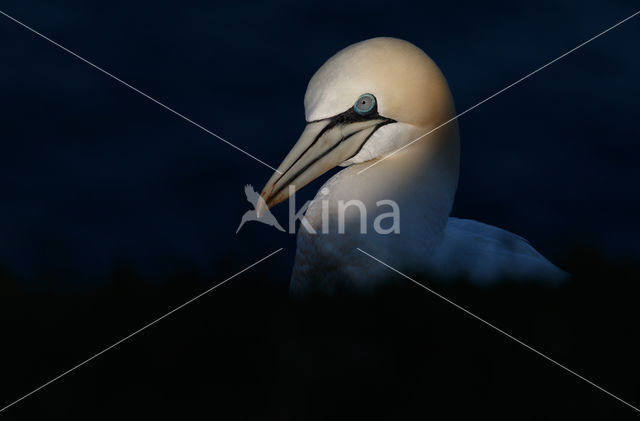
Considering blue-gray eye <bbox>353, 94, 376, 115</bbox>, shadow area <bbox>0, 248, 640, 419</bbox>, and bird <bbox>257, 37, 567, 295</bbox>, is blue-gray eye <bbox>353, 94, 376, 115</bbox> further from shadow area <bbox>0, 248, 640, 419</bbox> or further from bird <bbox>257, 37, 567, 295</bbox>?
shadow area <bbox>0, 248, 640, 419</bbox>

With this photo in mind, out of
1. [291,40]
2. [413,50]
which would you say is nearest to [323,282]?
[413,50]

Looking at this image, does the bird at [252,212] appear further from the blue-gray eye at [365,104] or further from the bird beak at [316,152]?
the blue-gray eye at [365,104]

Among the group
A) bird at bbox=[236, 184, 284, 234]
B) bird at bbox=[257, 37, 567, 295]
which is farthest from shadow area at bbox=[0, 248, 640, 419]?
bird at bbox=[236, 184, 284, 234]

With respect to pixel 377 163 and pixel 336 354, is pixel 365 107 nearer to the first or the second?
pixel 377 163

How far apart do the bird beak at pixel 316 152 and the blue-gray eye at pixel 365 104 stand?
71 mm

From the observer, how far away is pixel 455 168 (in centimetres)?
382

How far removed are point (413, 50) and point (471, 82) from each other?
3.52 meters

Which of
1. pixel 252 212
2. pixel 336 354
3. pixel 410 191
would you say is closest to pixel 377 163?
pixel 410 191

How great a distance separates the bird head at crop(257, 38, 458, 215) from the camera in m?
3.53

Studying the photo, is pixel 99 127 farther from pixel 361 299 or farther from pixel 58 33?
pixel 361 299

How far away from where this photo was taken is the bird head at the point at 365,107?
139 inches

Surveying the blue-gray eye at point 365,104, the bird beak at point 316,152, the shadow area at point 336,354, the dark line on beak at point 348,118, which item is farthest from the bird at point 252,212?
the shadow area at point 336,354

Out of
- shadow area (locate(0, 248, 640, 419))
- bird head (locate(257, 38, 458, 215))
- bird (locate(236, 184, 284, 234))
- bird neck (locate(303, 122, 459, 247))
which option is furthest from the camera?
bird (locate(236, 184, 284, 234))

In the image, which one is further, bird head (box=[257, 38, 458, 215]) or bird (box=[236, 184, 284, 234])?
bird (box=[236, 184, 284, 234])
